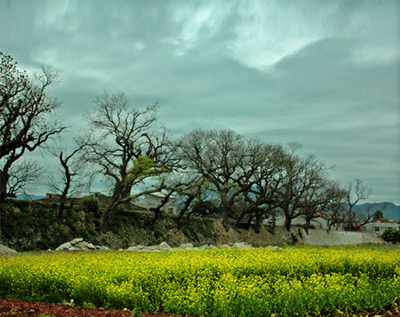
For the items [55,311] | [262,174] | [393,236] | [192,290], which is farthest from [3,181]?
[393,236]

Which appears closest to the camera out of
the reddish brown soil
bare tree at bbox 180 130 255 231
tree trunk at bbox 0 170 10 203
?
the reddish brown soil

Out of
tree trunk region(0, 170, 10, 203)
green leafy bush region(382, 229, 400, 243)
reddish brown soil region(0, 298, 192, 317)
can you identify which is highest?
tree trunk region(0, 170, 10, 203)

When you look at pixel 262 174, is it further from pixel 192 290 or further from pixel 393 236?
pixel 192 290

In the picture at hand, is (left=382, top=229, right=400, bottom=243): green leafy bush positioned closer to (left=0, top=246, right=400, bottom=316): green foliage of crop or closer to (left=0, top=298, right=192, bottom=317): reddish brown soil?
(left=0, top=246, right=400, bottom=316): green foliage of crop

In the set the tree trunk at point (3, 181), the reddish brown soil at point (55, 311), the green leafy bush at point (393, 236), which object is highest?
the tree trunk at point (3, 181)

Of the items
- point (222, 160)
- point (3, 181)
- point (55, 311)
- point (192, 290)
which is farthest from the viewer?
point (222, 160)

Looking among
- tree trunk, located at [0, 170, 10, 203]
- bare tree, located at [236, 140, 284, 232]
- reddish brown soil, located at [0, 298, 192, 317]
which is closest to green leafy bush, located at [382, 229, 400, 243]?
bare tree, located at [236, 140, 284, 232]

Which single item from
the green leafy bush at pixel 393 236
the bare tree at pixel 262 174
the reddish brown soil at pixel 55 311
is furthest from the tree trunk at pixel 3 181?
the green leafy bush at pixel 393 236

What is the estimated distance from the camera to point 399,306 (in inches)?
324

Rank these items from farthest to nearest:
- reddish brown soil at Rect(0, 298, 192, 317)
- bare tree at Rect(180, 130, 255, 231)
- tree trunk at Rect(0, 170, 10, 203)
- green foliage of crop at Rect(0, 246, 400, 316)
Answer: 1. bare tree at Rect(180, 130, 255, 231)
2. tree trunk at Rect(0, 170, 10, 203)
3. green foliage of crop at Rect(0, 246, 400, 316)
4. reddish brown soil at Rect(0, 298, 192, 317)

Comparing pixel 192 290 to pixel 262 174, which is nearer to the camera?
Result: pixel 192 290

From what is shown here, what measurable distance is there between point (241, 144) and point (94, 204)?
63.6ft

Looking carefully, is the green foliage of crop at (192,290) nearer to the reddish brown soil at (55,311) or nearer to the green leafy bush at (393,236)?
the reddish brown soil at (55,311)

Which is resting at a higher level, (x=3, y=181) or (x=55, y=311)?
(x=3, y=181)
